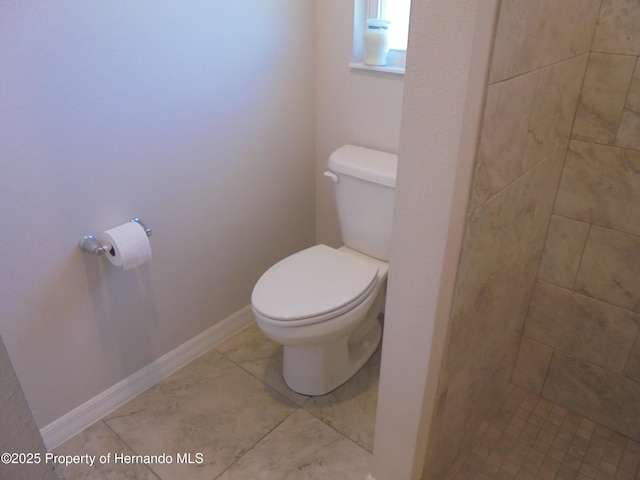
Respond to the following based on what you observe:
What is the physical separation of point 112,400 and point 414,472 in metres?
1.10

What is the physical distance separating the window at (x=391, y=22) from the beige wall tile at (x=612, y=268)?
941 millimetres

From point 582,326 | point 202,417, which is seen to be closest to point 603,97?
point 582,326

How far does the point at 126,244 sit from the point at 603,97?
144 cm

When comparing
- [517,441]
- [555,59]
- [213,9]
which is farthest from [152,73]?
[517,441]

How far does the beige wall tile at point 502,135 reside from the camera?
0.94 metres

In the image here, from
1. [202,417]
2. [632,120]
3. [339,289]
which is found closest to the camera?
[632,120]

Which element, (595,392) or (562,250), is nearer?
(562,250)

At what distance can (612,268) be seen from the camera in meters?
1.49

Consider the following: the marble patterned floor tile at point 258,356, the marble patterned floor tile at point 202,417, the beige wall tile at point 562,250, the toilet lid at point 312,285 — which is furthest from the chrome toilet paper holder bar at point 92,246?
the beige wall tile at point 562,250

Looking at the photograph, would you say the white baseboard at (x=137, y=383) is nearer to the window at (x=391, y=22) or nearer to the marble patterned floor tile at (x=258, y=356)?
the marble patterned floor tile at (x=258, y=356)

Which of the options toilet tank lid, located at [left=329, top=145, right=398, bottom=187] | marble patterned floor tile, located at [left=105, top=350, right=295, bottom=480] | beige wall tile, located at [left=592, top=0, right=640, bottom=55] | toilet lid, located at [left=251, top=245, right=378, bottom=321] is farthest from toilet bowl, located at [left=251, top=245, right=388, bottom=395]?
beige wall tile, located at [left=592, top=0, right=640, bottom=55]

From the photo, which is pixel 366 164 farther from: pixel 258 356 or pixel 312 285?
pixel 258 356

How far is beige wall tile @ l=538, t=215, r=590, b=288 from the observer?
1516 millimetres

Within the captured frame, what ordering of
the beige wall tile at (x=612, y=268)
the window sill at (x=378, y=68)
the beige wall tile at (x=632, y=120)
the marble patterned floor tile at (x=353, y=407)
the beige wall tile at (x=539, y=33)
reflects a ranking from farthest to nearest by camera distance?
the window sill at (x=378, y=68)
the marble patterned floor tile at (x=353, y=407)
the beige wall tile at (x=612, y=268)
the beige wall tile at (x=632, y=120)
the beige wall tile at (x=539, y=33)
